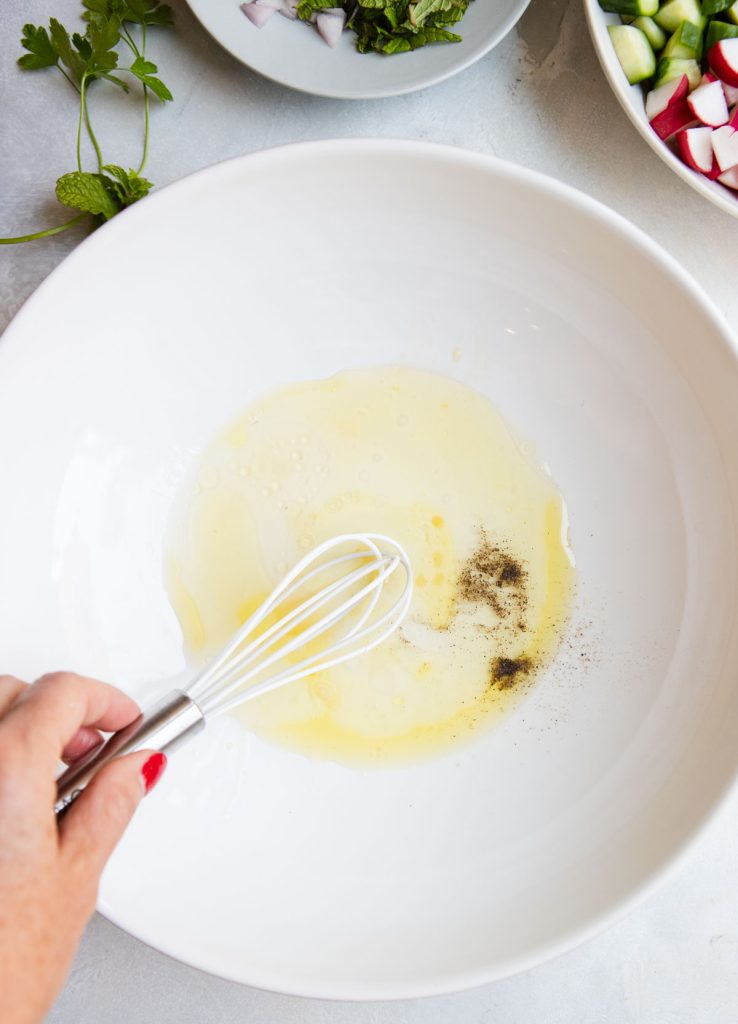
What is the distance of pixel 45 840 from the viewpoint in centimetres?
54

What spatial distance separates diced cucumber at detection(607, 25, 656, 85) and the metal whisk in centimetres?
52

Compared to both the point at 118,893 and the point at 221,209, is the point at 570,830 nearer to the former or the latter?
the point at 118,893

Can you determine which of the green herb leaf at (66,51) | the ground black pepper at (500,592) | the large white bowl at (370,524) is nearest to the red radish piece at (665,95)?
the large white bowl at (370,524)

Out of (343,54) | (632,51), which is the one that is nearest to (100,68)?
(343,54)

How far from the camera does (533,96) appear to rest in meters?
0.94

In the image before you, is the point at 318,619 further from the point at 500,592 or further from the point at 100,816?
the point at 100,816

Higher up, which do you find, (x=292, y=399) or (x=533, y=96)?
(x=533, y=96)

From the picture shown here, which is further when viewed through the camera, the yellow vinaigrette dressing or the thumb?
the yellow vinaigrette dressing

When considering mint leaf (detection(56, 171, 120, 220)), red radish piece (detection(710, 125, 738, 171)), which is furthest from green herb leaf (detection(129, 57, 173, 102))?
red radish piece (detection(710, 125, 738, 171))

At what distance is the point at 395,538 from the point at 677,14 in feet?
1.94

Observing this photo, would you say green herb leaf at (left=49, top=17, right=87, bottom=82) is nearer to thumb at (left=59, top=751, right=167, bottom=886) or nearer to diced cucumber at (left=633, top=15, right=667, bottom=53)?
diced cucumber at (left=633, top=15, right=667, bottom=53)

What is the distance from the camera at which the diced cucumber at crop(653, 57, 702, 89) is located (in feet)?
2.87

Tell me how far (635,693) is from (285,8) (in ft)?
2.54

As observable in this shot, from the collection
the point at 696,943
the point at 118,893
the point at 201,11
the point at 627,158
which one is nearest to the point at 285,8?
the point at 201,11
